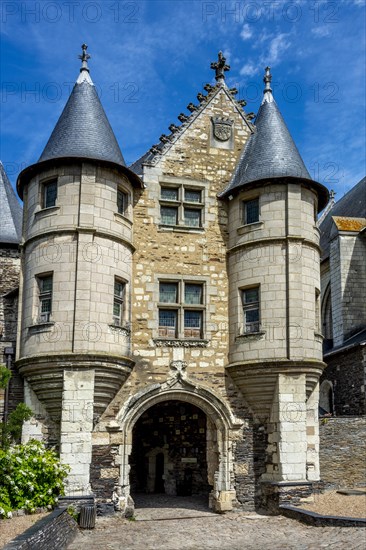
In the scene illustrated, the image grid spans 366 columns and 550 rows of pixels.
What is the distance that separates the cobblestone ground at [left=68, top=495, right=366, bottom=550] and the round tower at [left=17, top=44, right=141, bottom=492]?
1942mm

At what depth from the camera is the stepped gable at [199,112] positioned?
775 inches

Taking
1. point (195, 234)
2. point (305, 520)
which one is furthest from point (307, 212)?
point (305, 520)

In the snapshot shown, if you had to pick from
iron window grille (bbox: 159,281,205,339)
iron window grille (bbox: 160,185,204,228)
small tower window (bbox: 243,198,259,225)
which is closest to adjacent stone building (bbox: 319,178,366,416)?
small tower window (bbox: 243,198,259,225)

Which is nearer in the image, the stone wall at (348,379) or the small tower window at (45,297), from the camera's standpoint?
the small tower window at (45,297)

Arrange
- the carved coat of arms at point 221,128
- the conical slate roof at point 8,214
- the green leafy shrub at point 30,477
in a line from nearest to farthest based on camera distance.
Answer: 1. the green leafy shrub at point 30,477
2. the carved coat of arms at point 221,128
3. the conical slate roof at point 8,214

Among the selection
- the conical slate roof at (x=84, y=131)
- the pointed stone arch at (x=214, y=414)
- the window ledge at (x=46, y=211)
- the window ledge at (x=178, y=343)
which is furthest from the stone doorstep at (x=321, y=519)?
the conical slate roof at (x=84, y=131)

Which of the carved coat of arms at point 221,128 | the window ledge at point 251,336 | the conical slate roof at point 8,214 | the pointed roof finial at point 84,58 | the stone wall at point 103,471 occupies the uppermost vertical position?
the pointed roof finial at point 84,58

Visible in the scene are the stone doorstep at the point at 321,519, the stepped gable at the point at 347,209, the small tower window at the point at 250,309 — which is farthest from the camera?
the stepped gable at the point at 347,209

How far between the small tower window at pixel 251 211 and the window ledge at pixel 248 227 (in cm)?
29

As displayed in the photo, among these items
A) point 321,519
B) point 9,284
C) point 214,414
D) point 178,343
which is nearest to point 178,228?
point 178,343

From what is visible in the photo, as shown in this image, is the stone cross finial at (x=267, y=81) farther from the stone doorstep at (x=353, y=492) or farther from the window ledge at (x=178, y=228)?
the stone doorstep at (x=353, y=492)

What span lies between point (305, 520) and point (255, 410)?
3806 millimetres

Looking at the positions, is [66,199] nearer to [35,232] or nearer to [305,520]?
[35,232]

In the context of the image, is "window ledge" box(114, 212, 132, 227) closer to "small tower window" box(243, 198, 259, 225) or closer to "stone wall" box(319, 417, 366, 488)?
"small tower window" box(243, 198, 259, 225)
